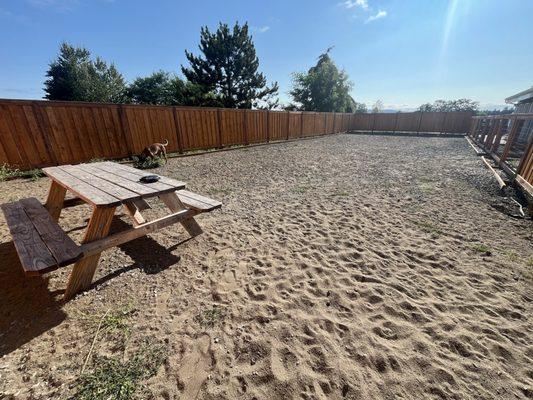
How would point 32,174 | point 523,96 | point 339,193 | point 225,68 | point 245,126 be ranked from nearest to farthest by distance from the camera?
point 339,193 < point 32,174 < point 245,126 < point 523,96 < point 225,68

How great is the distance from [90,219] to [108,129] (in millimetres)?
6909

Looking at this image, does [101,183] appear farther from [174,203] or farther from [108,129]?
[108,129]

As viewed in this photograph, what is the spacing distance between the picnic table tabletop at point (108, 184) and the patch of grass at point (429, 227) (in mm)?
3528

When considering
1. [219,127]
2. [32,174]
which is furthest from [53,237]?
[219,127]

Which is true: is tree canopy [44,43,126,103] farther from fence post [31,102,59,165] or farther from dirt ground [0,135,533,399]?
dirt ground [0,135,533,399]

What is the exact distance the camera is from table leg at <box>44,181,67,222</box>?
10.9 ft

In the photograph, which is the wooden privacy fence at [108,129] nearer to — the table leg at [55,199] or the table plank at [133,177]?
the table leg at [55,199]

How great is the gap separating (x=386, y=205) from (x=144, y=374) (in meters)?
4.44

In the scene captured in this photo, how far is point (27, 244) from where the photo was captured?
6.48ft

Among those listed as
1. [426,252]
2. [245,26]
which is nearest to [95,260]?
[426,252]

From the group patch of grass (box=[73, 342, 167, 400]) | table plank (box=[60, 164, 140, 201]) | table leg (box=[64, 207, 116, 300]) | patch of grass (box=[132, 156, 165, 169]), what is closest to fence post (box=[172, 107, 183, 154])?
patch of grass (box=[132, 156, 165, 169])

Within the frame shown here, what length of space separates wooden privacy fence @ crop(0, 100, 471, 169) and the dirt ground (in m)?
4.11

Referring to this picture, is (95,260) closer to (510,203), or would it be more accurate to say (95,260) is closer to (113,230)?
(113,230)

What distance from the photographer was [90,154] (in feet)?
23.9
